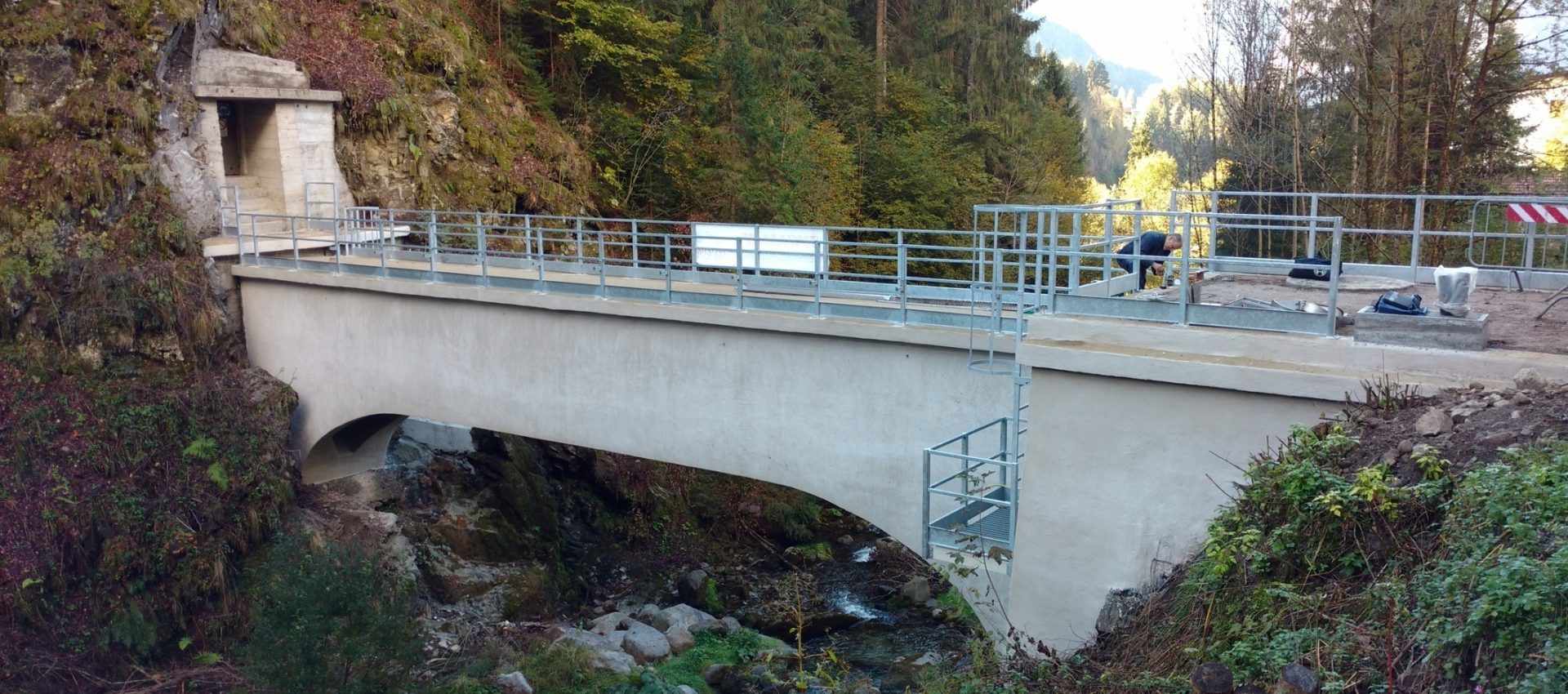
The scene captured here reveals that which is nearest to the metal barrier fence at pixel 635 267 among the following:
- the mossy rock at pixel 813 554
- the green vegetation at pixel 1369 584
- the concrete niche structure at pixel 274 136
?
the concrete niche structure at pixel 274 136

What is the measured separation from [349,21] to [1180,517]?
20.4m

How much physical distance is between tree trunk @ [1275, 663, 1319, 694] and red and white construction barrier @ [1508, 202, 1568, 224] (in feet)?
20.1

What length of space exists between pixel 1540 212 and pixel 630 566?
14882 millimetres

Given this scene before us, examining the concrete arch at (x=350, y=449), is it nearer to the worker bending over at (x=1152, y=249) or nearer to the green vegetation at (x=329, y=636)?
the green vegetation at (x=329, y=636)

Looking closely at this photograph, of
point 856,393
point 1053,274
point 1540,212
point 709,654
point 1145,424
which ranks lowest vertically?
point 709,654

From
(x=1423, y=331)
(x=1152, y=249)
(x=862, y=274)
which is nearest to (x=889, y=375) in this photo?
(x=862, y=274)

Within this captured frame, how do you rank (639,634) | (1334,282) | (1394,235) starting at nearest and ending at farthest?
(1334,282)
(639,634)
(1394,235)

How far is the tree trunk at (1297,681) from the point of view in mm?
5955

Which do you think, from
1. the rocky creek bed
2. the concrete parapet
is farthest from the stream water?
the concrete parapet

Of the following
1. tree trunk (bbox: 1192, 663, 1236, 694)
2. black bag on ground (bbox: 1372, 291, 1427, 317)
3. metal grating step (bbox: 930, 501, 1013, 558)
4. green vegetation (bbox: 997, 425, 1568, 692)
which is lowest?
metal grating step (bbox: 930, 501, 1013, 558)

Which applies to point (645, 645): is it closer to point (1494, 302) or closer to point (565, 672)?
point (565, 672)

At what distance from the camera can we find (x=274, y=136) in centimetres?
2016

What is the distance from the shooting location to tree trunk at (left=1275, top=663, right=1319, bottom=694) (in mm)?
5955

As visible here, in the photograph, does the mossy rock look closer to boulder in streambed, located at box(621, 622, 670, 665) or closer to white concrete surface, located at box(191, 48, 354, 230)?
boulder in streambed, located at box(621, 622, 670, 665)
